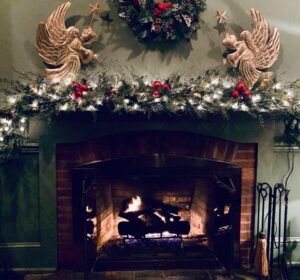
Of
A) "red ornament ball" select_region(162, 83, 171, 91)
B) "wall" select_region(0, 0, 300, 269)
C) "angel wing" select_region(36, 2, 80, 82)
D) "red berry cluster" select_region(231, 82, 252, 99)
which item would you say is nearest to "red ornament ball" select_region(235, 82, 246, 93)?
"red berry cluster" select_region(231, 82, 252, 99)

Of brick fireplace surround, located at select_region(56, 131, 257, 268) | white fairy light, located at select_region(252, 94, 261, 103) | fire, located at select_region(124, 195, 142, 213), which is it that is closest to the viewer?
white fairy light, located at select_region(252, 94, 261, 103)

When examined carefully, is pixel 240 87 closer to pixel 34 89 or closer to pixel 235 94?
pixel 235 94

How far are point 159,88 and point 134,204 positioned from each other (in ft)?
3.72

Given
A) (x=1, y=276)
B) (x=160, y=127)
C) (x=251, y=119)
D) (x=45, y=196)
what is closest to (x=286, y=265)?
(x=251, y=119)

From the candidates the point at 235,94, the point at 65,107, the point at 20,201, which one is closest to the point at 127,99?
the point at 65,107

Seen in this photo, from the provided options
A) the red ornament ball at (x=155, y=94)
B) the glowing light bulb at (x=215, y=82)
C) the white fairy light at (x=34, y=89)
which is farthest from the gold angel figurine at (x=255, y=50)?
the white fairy light at (x=34, y=89)

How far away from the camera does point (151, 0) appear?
2994 millimetres

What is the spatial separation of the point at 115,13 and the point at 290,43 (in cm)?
137

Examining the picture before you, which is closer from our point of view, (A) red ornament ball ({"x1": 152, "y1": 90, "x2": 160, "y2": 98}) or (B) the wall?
(A) red ornament ball ({"x1": 152, "y1": 90, "x2": 160, "y2": 98})

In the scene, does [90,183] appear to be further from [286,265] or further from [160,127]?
[286,265]

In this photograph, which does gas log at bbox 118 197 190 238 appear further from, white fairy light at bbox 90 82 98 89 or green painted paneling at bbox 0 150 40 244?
white fairy light at bbox 90 82 98 89

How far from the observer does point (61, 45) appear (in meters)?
2.99

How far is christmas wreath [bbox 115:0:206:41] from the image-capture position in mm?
2980

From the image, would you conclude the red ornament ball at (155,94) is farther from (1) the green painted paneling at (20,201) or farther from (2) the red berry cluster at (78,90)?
(1) the green painted paneling at (20,201)
